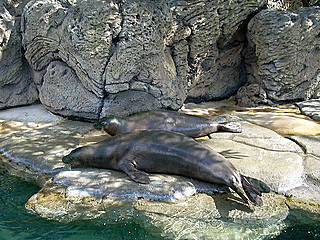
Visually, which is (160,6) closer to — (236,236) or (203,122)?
(203,122)

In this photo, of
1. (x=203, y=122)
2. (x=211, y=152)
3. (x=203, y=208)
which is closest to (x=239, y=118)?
(x=203, y=122)

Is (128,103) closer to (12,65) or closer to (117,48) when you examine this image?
(117,48)

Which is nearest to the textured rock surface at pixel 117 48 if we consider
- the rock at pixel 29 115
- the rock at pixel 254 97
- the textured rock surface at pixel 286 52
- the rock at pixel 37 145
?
the rock at pixel 29 115

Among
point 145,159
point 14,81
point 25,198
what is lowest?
point 25,198

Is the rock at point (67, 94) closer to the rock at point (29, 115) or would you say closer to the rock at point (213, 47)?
the rock at point (29, 115)

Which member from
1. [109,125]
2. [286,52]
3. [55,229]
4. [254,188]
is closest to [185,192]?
[254,188]

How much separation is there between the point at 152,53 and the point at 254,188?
349 cm

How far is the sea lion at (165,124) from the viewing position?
499cm

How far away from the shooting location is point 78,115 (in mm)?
6137

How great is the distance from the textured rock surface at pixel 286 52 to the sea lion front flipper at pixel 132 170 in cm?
489

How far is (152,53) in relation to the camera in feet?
19.4

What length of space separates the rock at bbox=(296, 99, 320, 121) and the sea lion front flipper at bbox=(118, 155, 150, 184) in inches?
160

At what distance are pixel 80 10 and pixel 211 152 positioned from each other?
363 cm

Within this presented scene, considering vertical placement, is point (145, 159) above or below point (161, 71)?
below
